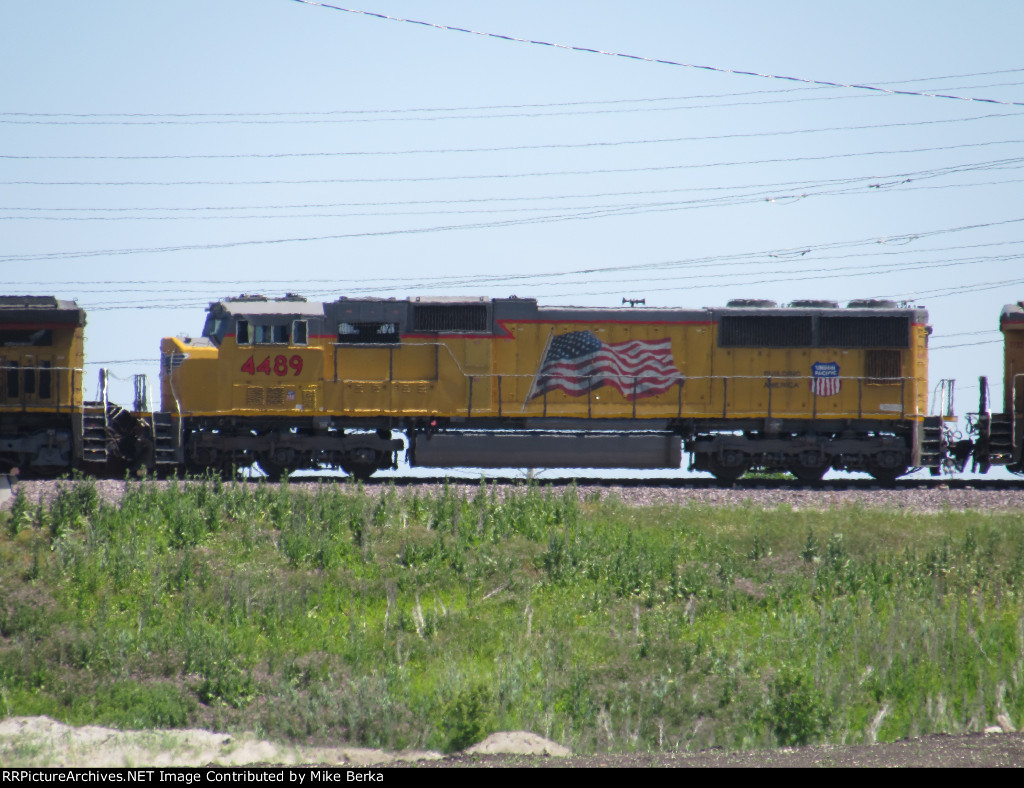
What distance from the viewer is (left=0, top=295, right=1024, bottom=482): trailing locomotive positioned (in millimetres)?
16906

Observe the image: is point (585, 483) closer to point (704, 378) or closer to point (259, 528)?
point (704, 378)

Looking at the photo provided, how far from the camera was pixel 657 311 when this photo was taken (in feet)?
57.1

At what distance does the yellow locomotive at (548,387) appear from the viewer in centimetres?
1691

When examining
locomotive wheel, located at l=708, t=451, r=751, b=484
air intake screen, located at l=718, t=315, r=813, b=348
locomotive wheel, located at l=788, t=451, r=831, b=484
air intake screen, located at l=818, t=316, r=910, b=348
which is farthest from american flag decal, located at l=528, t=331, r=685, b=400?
air intake screen, located at l=818, t=316, r=910, b=348

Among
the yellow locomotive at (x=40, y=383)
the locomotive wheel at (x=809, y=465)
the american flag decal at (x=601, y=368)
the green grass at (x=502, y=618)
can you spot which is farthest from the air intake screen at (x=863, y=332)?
the yellow locomotive at (x=40, y=383)

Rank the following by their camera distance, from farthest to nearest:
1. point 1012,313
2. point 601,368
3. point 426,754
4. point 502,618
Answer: point 1012,313 < point 601,368 < point 502,618 < point 426,754

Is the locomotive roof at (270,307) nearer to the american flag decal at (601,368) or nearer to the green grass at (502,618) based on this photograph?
the american flag decal at (601,368)

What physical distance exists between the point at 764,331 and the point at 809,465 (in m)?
2.52

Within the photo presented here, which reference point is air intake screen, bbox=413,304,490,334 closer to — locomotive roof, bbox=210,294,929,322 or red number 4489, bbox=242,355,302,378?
locomotive roof, bbox=210,294,929,322

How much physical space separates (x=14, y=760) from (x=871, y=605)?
26.2ft

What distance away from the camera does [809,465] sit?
17.2 metres

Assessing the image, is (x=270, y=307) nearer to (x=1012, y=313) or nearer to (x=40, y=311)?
(x=40, y=311)

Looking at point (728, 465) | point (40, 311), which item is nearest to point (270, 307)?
point (40, 311)

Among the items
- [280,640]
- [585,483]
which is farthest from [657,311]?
[280,640]
